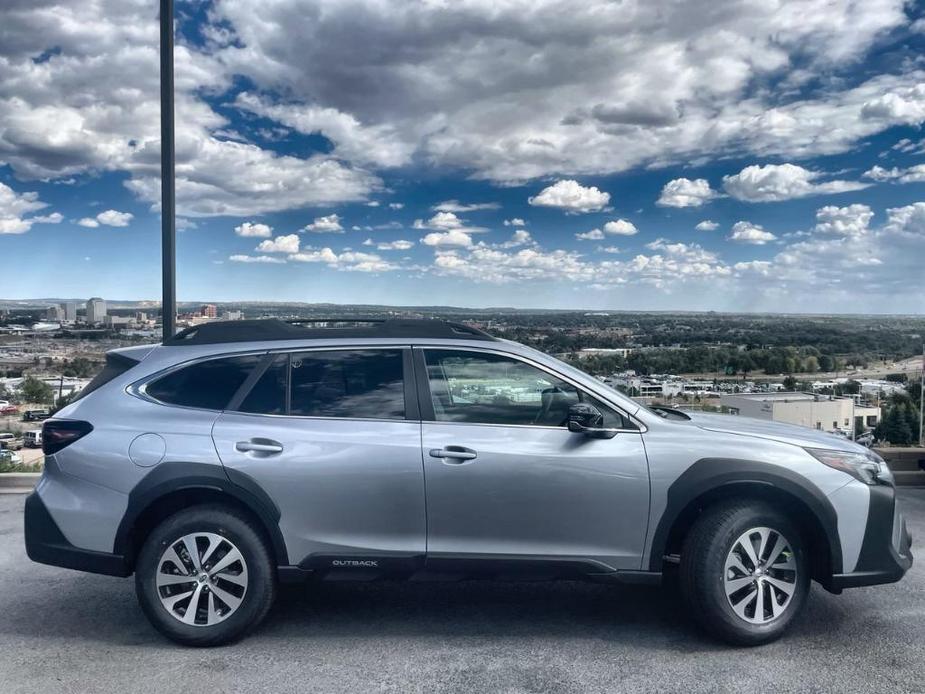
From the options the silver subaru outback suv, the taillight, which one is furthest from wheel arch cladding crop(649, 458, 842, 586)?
the taillight

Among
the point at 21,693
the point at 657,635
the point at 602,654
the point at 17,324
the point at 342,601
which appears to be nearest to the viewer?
the point at 21,693

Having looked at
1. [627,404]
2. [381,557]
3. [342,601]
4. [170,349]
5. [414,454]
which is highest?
[170,349]

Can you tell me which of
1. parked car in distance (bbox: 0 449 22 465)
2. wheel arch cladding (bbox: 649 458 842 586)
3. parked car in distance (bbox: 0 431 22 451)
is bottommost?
parked car in distance (bbox: 0 449 22 465)

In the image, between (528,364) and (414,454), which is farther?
(528,364)

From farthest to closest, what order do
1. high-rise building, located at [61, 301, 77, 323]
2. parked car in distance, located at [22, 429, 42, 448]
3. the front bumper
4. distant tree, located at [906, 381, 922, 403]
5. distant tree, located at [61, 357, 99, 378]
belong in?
high-rise building, located at [61, 301, 77, 323], distant tree, located at [906, 381, 922, 403], parked car in distance, located at [22, 429, 42, 448], distant tree, located at [61, 357, 99, 378], the front bumper

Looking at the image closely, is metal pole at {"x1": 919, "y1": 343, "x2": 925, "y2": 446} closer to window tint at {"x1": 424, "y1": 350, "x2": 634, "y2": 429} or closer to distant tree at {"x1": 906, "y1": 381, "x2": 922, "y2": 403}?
distant tree at {"x1": 906, "y1": 381, "x2": 922, "y2": 403}

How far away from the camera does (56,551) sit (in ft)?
12.1

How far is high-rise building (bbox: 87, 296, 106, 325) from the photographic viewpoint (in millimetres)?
8875

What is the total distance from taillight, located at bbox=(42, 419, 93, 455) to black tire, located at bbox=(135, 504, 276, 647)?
67 cm

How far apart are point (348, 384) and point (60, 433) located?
154 centimetres

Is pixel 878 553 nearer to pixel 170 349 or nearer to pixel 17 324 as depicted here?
pixel 170 349

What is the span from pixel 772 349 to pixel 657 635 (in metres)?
6.81

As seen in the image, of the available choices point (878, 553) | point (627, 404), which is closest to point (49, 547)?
point (627, 404)

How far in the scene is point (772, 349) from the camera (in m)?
9.61
